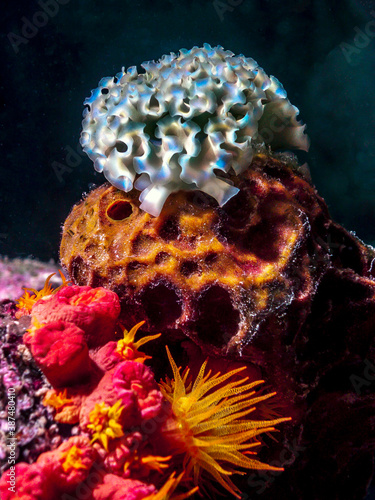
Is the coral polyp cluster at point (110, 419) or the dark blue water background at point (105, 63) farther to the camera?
the dark blue water background at point (105, 63)

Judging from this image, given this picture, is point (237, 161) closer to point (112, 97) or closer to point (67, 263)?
point (112, 97)

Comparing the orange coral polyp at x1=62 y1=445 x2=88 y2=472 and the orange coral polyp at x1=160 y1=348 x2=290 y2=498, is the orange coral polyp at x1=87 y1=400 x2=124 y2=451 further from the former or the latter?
the orange coral polyp at x1=160 y1=348 x2=290 y2=498

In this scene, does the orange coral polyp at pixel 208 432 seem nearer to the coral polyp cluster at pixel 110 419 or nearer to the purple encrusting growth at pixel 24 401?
the coral polyp cluster at pixel 110 419

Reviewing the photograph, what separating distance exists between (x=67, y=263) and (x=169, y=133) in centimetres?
115

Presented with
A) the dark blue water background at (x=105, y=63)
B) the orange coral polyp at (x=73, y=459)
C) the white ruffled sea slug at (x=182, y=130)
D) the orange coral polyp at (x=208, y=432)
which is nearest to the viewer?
the orange coral polyp at (x=73, y=459)

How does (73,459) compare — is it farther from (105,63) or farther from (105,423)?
(105,63)

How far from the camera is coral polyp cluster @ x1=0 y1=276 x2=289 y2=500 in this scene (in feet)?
5.42

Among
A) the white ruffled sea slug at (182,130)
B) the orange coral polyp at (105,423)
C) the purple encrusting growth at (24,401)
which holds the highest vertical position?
the white ruffled sea slug at (182,130)

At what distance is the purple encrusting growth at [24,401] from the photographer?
5.47 ft

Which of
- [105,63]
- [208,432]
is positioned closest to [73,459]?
[208,432]

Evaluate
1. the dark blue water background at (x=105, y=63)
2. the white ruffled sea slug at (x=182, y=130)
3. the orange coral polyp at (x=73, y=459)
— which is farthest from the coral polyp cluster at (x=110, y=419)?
the dark blue water background at (x=105, y=63)

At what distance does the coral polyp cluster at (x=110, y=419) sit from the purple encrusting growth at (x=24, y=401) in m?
0.04

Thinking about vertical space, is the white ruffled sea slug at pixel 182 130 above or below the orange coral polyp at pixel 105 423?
above

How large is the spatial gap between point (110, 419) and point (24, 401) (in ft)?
1.38
